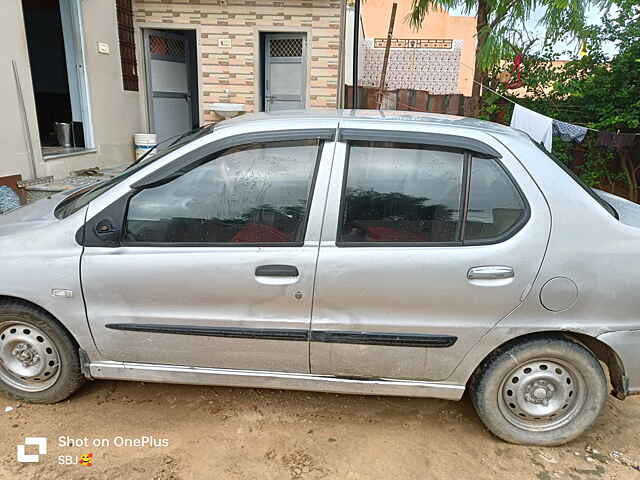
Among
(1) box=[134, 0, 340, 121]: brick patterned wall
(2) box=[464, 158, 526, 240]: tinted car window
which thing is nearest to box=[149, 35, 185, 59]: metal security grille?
(1) box=[134, 0, 340, 121]: brick patterned wall

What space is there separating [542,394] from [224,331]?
1736 millimetres

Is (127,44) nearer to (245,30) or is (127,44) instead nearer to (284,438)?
(245,30)

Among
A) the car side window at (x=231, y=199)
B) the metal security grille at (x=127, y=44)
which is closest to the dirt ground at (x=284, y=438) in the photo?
the car side window at (x=231, y=199)

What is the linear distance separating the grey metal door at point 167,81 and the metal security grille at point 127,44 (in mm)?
308

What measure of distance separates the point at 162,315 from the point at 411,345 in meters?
1.33

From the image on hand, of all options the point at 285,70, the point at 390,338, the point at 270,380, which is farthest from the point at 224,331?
the point at 285,70

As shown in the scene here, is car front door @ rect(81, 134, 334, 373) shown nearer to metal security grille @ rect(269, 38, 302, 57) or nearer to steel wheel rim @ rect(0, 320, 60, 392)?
steel wheel rim @ rect(0, 320, 60, 392)

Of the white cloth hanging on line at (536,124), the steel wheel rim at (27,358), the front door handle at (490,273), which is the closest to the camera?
the front door handle at (490,273)

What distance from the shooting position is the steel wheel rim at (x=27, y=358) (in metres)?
2.61

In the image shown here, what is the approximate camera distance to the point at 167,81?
8.82 meters

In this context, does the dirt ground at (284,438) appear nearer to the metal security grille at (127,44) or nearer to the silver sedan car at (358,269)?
the silver sedan car at (358,269)

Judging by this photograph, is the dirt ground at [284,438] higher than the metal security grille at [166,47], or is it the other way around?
the metal security grille at [166,47]

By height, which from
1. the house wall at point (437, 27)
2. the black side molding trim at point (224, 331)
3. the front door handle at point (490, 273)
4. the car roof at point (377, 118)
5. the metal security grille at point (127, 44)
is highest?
the house wall at point (437, 27)

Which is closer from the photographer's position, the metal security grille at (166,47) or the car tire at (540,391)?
the car tire at (540,391)
